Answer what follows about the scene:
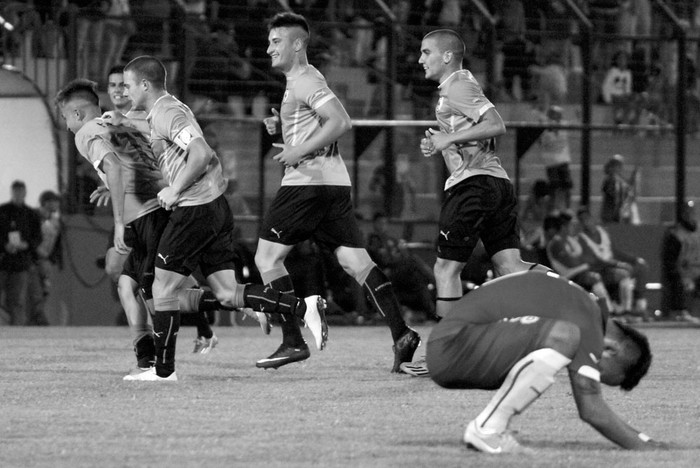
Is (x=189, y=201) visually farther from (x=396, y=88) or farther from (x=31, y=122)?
(x=396, y=88)

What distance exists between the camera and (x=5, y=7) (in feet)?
61.0

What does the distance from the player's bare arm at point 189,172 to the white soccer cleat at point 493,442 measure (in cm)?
323

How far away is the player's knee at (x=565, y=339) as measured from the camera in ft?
18.6

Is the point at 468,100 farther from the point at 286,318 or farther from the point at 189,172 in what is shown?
the point at 189,172

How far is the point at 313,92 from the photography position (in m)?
9.24

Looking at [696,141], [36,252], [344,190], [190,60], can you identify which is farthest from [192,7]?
[344,190]

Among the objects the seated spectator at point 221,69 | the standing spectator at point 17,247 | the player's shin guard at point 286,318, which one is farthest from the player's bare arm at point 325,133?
the seated spectator at point 221,69

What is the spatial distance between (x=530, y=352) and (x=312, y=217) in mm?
3726

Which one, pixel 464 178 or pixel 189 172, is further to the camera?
pixel 464 178

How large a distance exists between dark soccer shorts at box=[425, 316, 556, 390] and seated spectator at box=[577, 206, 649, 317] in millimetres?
13859

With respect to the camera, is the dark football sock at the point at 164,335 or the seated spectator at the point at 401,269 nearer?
the dark football sock at the point at 164,335

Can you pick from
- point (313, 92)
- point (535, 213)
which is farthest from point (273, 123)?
point (535, 213)

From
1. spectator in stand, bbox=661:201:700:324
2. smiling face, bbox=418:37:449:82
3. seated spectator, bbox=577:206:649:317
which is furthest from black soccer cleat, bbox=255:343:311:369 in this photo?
spectator in stand, bbox=661:201:700:324

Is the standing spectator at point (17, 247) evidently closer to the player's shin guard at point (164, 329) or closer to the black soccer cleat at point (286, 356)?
the black soccer cleat at point (286, 356)
